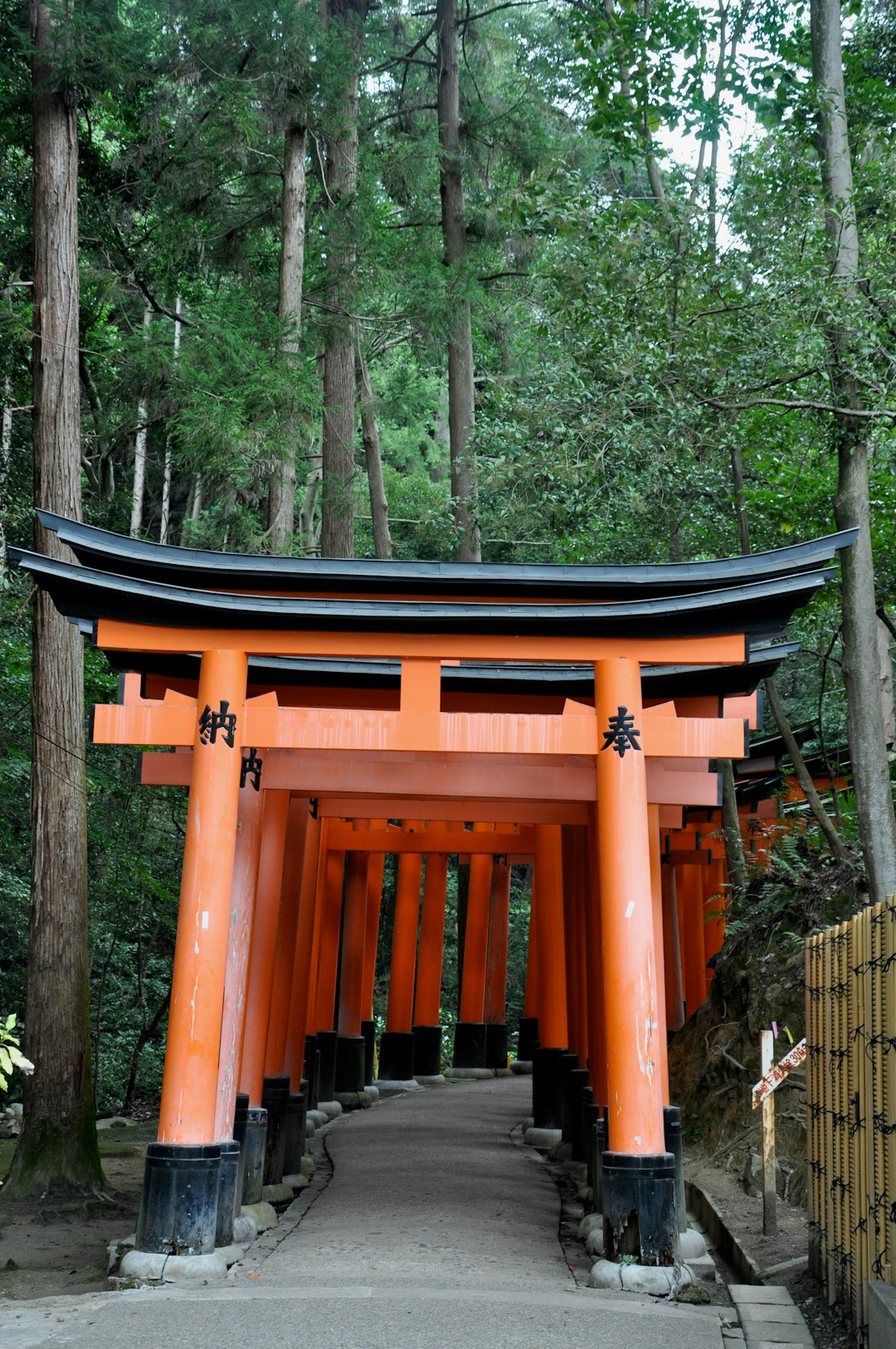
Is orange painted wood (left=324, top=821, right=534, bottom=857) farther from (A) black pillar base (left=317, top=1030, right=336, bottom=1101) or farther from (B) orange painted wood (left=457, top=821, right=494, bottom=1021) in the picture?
(A) black pillar base (left=317, top=1030, right=336, bottom=1101)

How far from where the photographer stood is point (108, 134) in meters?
15.2

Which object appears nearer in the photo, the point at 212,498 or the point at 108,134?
the point at 108,134

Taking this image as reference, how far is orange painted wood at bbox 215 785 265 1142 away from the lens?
779 centimetres

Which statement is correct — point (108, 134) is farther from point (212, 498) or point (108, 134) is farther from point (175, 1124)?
point (175, 1124)

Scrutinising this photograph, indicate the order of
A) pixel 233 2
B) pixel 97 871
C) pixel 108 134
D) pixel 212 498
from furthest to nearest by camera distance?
pixel 212 498 → pixel 97 871 → pixel 108 134 → pixel 233 2

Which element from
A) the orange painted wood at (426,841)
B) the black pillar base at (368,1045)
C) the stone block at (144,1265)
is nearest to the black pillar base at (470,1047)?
the black pillar base at (368,1045)

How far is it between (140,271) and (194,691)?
7.68 metres

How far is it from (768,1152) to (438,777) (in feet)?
10.5

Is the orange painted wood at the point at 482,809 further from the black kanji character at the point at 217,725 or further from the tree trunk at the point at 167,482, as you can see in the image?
the tree trunk at the point at 167,482

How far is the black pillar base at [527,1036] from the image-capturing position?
20047 mm

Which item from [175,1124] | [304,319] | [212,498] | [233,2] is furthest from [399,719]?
[212,498]

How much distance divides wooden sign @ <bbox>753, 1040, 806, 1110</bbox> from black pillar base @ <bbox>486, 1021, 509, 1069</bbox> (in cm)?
1330

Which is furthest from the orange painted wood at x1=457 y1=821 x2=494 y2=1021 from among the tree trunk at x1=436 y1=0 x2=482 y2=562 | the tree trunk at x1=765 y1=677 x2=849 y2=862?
the tree trunk at x1=765 y1=677 x2=849 y2=862

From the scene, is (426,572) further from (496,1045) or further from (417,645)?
(496,1045)
